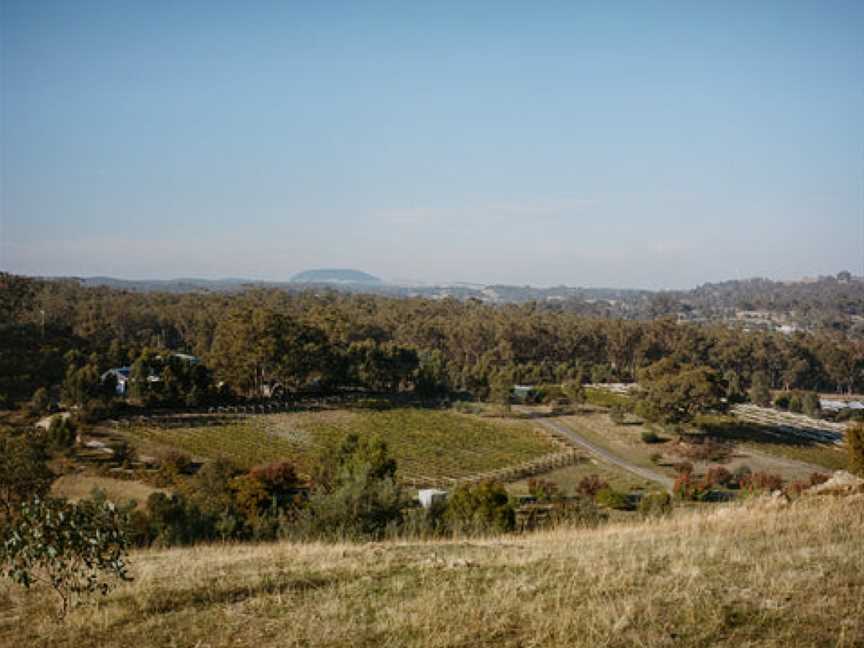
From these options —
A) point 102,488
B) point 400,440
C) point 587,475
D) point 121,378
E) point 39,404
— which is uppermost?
point 121,378

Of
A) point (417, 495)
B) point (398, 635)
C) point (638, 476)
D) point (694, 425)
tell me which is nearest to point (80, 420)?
point (417, 495)

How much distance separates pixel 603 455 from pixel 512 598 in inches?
1429

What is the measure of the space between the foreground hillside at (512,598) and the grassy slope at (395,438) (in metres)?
20.5

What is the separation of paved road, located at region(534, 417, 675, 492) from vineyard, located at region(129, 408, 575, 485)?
1.74 m

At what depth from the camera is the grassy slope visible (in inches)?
1357

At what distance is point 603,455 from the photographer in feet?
129

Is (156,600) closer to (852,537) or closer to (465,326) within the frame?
(852,537)

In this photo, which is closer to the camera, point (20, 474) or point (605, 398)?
point (20, 474)

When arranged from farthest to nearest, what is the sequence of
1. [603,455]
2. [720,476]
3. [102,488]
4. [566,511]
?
[603,455] < [720,476] < [102,488] < [566,511]

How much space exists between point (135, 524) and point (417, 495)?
1304 centimetres

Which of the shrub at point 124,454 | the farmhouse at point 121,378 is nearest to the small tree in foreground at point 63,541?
the shrub at point 124,454

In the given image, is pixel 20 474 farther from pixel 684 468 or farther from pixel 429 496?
pixel 684 468

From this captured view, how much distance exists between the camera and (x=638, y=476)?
33938 mm

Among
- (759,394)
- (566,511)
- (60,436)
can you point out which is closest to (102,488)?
(60,436)
